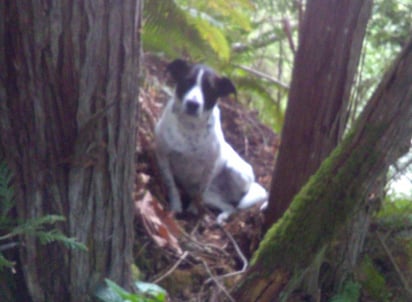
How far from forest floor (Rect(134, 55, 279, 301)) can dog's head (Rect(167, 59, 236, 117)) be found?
494 mm

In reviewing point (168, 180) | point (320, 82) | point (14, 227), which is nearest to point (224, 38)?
point (168, 180)

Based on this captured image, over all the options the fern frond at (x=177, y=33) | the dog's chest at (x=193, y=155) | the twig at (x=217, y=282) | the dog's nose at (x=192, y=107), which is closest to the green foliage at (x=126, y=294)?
the twig at (x=217, y=282)

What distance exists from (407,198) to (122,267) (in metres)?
2.28

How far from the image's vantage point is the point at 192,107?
214 inches

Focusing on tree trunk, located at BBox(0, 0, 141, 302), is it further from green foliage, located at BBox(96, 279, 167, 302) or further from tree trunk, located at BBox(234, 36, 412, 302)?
tree trunk, located at BBox(234, 36, 412, 302)

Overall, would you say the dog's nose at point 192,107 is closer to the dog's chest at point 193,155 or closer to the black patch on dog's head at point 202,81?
the black patch on dog's head at point 202,81

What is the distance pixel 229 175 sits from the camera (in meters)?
6.12

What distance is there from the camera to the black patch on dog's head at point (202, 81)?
18.0 feet

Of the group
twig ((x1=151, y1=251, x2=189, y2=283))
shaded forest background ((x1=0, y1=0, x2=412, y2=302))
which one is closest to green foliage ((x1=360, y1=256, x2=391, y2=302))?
shaded forest background ((x1=0, y1=0, x2=412, y2=302))

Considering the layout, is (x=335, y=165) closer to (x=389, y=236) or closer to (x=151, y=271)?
(x=389, y=236)

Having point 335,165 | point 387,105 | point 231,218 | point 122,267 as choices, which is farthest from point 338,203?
point 231,218

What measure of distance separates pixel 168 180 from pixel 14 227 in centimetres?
280

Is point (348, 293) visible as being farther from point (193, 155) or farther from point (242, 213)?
point (193, 155)

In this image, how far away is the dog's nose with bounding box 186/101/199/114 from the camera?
543cm
